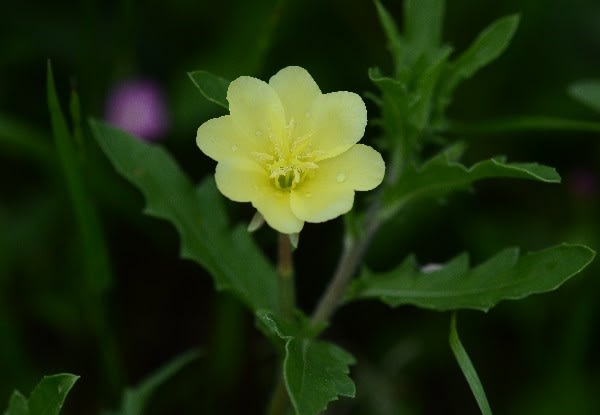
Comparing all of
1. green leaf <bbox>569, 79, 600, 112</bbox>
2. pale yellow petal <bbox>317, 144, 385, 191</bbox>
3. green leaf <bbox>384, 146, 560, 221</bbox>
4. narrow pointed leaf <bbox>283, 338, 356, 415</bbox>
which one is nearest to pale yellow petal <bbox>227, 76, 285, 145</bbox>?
pale yellow petal <bbox>317, 144, 385, 191</bbox>

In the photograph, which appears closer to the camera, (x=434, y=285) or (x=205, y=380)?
(x=434, y=285)

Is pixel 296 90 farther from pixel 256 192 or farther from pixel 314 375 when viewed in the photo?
pixel 314 375

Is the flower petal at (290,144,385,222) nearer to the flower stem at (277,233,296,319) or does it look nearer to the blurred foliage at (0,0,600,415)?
the flower stem at (277,233,296,319)

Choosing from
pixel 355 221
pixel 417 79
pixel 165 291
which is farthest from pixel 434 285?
pixel 165 291

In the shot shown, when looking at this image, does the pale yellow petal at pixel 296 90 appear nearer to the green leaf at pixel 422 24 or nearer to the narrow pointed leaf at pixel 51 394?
the green leaf at pixel 422 24

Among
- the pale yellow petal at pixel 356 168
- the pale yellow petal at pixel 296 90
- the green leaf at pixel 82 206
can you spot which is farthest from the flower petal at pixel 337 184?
the green leaf at pixel 82 206

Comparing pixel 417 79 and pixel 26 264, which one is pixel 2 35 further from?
pixel 417 79

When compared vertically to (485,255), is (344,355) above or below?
above
